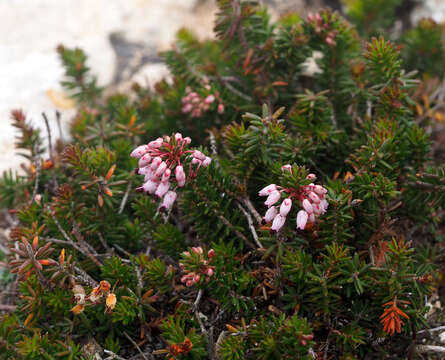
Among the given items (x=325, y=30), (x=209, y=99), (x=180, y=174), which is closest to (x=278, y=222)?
(x=180, y=174)

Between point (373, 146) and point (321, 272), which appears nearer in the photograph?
point (321, 272)

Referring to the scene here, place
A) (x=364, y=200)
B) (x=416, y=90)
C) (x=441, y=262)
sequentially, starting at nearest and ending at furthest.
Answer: (x=364, y=200) < (x=441, y=262) < (x=416, y=90)

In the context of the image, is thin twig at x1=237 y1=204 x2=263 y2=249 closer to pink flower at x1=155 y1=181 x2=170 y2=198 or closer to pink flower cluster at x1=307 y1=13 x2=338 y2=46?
pink flower at x1=155 y1=181 x2=170 y2=198

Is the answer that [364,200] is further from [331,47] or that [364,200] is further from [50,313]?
[50,313]

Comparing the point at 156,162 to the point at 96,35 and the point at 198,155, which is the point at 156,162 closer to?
the point at 198,155

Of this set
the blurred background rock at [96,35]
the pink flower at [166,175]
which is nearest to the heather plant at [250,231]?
the pink flower at [166,175]

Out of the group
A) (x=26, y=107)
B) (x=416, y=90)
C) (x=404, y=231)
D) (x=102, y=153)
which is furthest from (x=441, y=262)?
(x=26, y=107)
